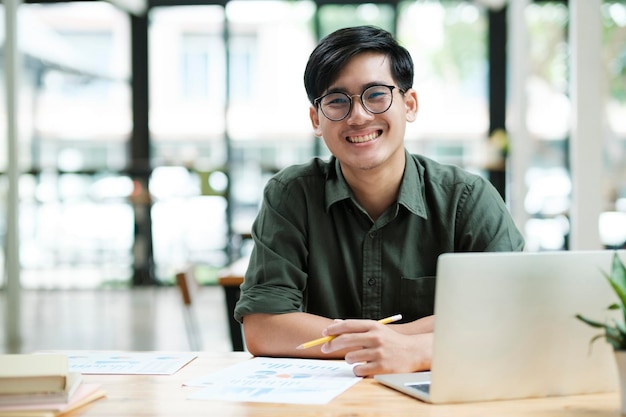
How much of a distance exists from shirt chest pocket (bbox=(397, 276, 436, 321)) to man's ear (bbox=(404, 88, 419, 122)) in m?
0.41

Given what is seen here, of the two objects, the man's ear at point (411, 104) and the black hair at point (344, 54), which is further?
the man's ear at point (411, 104)

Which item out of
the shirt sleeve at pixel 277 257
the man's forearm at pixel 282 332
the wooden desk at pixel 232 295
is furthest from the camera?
the wooden desk at pixel 232 295

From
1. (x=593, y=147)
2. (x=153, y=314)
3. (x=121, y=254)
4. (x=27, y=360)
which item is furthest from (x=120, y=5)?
(x=27, y=360)

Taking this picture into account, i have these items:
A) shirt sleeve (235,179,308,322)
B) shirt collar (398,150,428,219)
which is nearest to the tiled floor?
shirt sleeve (235,179,308,322)

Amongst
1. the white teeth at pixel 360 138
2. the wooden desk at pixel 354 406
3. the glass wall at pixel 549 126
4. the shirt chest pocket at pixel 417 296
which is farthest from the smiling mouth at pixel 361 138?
the glass wall at pixel 549 126

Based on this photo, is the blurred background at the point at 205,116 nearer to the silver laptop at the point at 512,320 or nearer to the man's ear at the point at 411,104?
the man's ear at the point at 411,104

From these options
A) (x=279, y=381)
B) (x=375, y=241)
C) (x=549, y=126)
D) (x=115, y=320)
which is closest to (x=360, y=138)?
(x=375, y=241)

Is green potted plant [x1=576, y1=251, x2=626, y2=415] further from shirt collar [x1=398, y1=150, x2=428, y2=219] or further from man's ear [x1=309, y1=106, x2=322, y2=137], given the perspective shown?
man's ear [x1=309, y1=106, x2=322, y2=137]

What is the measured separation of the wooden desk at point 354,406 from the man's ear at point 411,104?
86cm

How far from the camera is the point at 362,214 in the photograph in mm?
2156

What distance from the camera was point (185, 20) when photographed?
980 centimetres

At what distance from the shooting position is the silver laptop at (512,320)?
1411mm

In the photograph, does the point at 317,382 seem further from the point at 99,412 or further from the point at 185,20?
the point at 185,20

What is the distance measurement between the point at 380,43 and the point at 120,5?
743 cm
